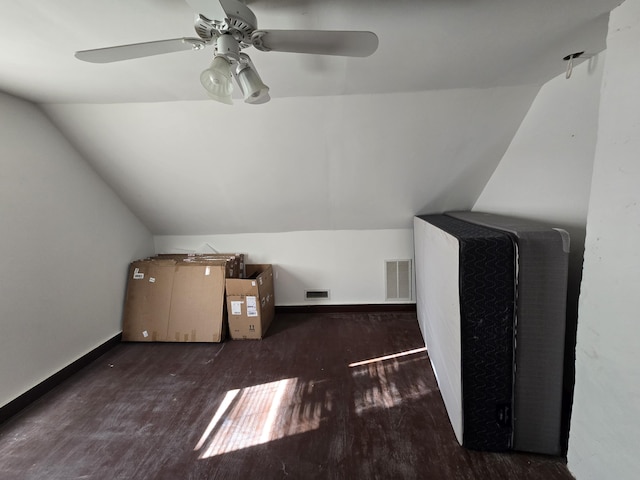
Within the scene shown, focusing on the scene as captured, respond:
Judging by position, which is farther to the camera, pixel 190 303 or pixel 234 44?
pixel 190 303

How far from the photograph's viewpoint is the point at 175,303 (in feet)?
9.05

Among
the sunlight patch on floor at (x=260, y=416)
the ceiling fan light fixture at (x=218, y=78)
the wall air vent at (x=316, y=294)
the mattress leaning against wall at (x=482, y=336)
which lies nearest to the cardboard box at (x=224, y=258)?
the wall air vent at (x=316, y=294)

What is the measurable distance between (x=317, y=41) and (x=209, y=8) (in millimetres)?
345

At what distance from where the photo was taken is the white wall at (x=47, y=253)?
5.90 feet

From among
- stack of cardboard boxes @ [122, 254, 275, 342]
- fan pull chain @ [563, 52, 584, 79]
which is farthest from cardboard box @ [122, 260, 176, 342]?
fan pull chain @ [563, 52, 584, 79]

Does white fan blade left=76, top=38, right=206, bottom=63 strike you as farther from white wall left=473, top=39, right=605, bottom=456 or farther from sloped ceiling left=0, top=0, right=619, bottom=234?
white wall left=473, top=39, right=605, bottom=456

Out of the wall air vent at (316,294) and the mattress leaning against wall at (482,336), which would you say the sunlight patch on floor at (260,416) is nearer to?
the mattress leaning against wall at (482,336)

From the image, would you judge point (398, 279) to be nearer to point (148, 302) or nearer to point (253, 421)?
point (253, 421)

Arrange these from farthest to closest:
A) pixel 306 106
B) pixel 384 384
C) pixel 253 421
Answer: pixel 384 384
pixel 306 106
pixel 253 421

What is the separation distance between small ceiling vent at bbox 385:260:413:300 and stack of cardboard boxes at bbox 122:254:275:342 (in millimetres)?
1368

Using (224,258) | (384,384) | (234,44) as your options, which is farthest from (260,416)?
(234,44)

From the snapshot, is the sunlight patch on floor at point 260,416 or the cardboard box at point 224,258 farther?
the cardboard box at point 224,258

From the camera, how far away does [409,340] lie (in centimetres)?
258

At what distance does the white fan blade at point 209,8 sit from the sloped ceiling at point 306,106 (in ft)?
0.82
